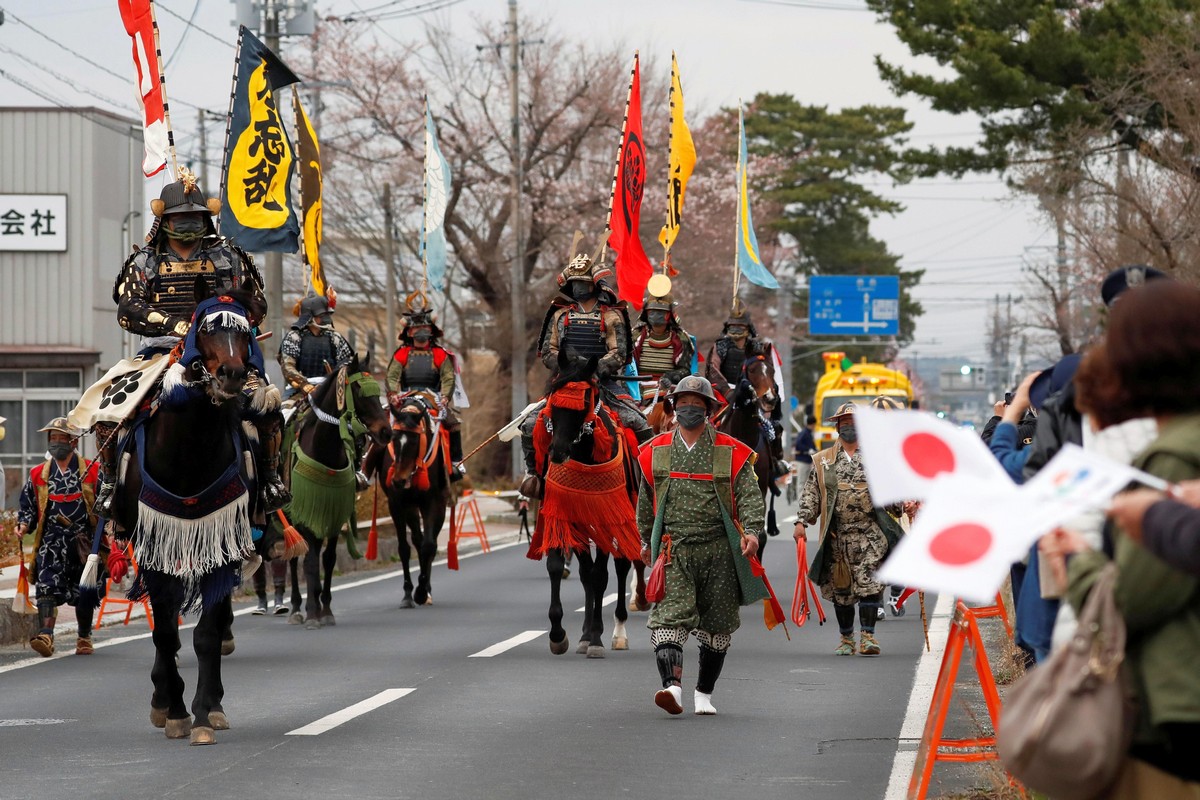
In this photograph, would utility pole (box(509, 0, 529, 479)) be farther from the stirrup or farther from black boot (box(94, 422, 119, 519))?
the stirrup

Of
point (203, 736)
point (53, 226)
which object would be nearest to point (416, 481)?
point (203, 736)

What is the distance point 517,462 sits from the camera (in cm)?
3941

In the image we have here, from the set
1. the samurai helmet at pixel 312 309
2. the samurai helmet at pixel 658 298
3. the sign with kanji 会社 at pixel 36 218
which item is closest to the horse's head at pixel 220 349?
the samurai helmet at pixel 312 309

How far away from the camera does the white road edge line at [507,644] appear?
44.8 feet

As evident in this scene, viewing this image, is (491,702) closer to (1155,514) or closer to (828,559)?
(828,559)

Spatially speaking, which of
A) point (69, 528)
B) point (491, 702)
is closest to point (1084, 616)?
point (491, 702)

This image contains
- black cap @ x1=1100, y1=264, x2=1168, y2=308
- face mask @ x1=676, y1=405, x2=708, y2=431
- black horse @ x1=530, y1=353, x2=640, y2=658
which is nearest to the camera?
black cap @ x1=1100, y1=264, x2=1168, y2=308

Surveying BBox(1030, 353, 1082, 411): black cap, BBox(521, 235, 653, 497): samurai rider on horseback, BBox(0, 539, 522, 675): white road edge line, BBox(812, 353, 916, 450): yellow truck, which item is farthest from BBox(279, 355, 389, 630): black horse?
BBox(812, 353, 916, 450): yellow truck

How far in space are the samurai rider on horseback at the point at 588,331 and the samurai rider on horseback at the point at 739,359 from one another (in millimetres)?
3686

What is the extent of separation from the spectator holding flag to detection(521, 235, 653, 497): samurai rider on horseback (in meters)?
9.46

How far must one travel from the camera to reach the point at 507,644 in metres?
14.3

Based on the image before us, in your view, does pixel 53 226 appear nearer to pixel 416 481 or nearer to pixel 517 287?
pixel 517 287

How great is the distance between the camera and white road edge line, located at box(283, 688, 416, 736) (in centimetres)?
997

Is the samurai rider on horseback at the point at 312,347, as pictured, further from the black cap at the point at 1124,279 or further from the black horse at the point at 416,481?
the black cap at the point at 1124,279
